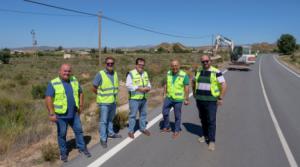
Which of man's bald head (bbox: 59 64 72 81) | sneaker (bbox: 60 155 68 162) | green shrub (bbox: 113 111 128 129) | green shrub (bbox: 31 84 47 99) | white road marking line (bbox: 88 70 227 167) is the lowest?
green shrub (bbox: 31 84 47 99)

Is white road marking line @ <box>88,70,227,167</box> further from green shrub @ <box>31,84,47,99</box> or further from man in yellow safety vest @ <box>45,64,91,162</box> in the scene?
green shrub @ <box>31,84,47,99</box>

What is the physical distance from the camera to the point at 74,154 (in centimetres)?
572

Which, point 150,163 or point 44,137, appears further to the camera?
point 44,137

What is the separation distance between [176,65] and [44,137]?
342cm

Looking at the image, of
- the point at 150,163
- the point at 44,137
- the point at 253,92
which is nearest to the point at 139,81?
the point at 150,163

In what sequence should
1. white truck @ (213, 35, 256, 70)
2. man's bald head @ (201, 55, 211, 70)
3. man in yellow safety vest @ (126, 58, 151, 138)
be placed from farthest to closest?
white truck @ (213, 35, 256, 70), man in yellow safety vest @ (126, 58, 151, 138), man's bald head @ (201, 55, 211, 70)

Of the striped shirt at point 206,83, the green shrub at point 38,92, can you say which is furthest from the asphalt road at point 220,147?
the green shrub at point 38,92

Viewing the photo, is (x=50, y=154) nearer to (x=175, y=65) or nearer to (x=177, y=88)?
(x=177, y=88)

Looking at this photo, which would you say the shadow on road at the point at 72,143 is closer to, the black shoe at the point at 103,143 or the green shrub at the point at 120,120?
the black shoe at the point at 103,143

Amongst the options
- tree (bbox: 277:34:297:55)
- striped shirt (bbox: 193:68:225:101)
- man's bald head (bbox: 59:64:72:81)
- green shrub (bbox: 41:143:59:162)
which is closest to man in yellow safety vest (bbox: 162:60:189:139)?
striped shirt (bbox: 193:68:225:101)

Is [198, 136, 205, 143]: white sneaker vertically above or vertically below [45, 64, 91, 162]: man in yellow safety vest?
below

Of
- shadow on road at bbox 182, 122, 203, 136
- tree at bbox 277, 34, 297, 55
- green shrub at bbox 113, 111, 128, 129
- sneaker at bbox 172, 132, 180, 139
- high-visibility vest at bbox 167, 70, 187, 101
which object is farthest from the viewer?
tree at bbox 277, 34, 297, 55

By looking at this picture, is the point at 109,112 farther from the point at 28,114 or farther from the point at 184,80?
the point at 28,114

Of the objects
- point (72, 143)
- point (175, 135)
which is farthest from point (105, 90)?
point (175, 135)
